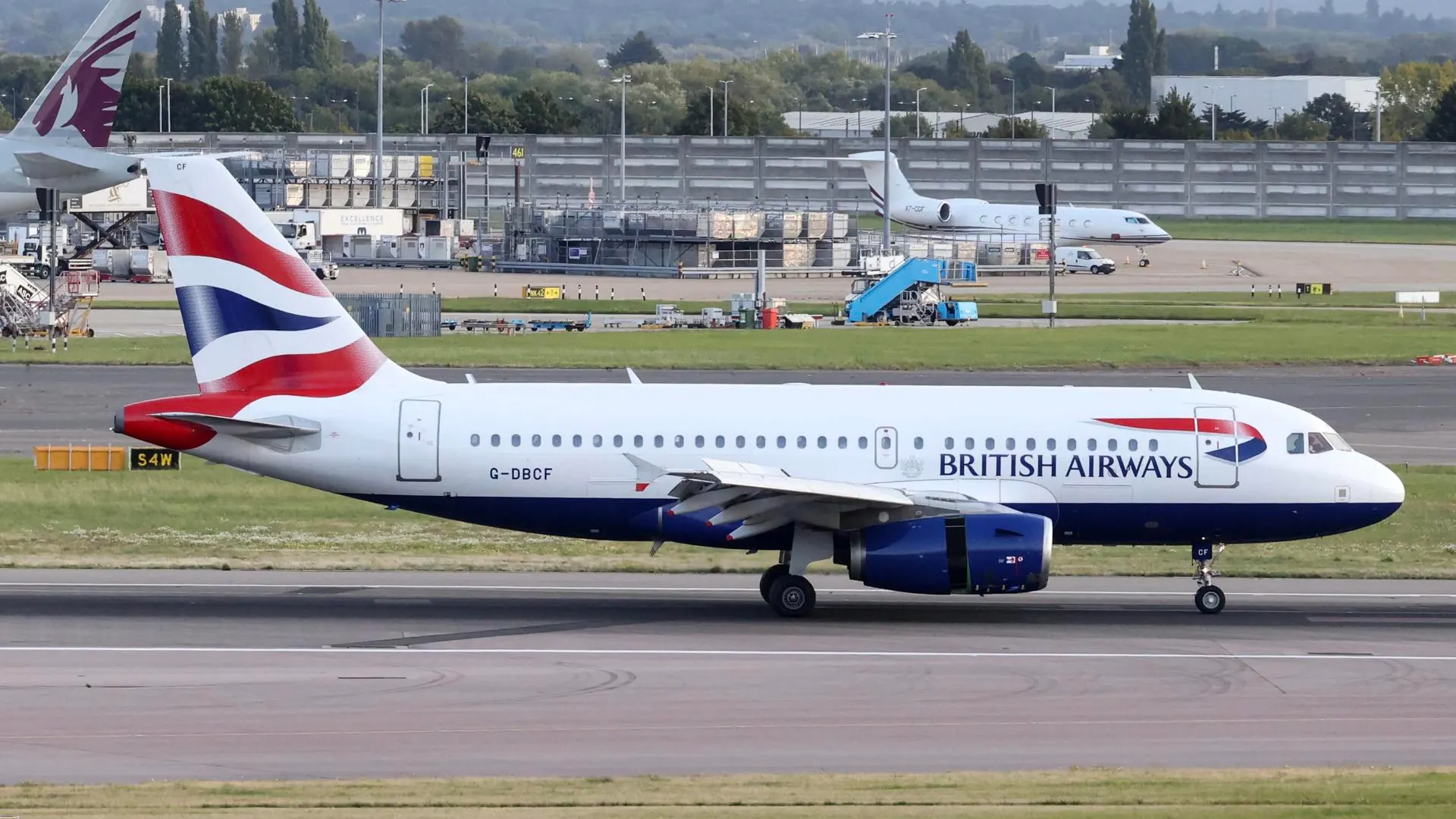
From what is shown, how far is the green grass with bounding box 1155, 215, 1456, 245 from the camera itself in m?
149

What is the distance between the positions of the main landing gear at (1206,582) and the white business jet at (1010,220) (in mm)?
103906

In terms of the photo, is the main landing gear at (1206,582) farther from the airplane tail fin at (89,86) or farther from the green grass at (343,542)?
the airplane tail fin at (89,86)

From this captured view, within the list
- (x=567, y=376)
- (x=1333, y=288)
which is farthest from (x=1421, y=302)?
(x=567, y=376)

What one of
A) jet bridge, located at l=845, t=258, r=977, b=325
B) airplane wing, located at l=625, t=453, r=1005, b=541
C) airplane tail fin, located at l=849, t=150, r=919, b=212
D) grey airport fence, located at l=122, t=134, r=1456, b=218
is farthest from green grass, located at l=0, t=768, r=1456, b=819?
grey airport fence, located at l=122, t=134, r=1456, b=218

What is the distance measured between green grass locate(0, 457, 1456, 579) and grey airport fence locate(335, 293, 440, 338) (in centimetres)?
3365

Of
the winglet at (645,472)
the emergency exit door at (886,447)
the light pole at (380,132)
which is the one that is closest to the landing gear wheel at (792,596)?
the emergency exit door at (886,447)

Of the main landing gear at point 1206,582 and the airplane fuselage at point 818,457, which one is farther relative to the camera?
the main landing gear at point 1206,582

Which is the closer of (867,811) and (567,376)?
(867,811)

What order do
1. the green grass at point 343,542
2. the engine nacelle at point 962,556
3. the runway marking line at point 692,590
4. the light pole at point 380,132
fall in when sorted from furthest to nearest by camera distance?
the light pole at point 380,132
the green grass at point 343,542
the runway marking line at point 692,590
the engine nacelle at point 962,556

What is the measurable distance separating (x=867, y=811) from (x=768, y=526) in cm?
1111

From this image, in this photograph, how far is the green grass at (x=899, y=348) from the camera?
66.1 m

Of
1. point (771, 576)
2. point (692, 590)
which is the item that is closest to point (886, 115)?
point (692, 590)

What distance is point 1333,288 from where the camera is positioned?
110m

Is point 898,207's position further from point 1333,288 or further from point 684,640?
point 684,640
